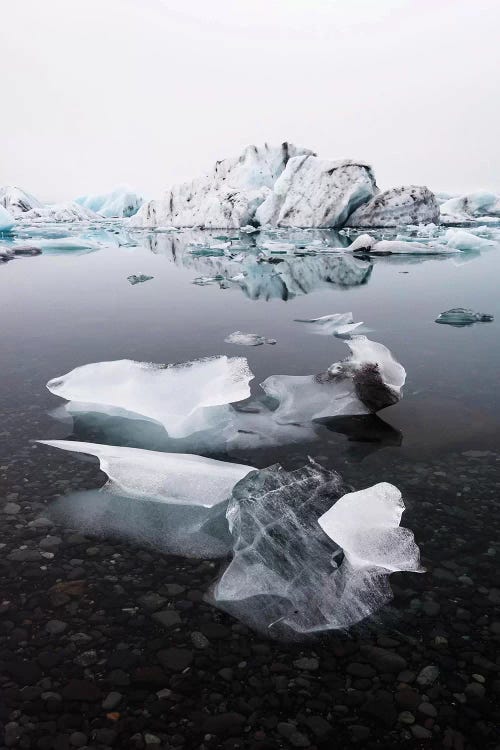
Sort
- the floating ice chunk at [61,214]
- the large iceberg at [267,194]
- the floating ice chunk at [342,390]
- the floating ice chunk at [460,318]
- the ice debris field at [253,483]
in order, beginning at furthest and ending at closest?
the floating ice chunk at [61,214], the large iceberg at [267,194], the floating ice chunk at [460,318], the floating ice chunk at [342,390], the ice debris field at [253,483]

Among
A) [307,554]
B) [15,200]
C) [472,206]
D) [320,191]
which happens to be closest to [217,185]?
[320,191]

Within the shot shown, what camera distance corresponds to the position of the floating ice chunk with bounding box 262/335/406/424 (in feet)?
12.3

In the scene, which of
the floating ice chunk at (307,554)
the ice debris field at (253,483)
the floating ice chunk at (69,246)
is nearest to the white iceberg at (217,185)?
the floating ice chunk at (69,246)

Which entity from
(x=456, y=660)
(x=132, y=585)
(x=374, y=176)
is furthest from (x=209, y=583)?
(x=374, y=176)

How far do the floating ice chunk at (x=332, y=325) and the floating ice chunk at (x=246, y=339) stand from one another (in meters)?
0.80

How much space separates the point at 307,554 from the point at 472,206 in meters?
47.7

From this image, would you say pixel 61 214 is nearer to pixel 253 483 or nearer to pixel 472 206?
pixel 472 206

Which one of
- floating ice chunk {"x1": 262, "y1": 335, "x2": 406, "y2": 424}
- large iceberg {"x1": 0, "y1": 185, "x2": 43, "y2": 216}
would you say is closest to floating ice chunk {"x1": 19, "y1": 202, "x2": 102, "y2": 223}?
large iceberg {"x1": 0, "y1": 185, "x2": 43, "y2": 216}

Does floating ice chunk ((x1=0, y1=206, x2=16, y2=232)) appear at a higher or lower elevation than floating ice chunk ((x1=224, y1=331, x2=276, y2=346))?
higher

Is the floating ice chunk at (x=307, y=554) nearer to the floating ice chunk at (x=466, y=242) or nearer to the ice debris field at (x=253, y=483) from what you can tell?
the ice debris field at (x=253, y=483)

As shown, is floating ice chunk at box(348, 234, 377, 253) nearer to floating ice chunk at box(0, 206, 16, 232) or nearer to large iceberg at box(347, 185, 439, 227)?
large iceberg at box(347, 185, 439, 227)

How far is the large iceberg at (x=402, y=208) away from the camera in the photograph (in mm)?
30438

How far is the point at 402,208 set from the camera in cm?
3069

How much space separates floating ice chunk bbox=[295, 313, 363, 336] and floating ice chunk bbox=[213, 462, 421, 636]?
4012mm
